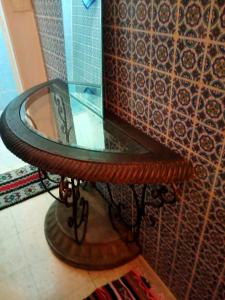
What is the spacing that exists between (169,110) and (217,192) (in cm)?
27

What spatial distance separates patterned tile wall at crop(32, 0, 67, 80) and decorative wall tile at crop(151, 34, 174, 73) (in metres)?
0.73

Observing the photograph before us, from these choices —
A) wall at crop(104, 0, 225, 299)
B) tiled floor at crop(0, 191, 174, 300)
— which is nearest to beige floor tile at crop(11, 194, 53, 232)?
tiled floor at crop(0, 191, 174, 300)

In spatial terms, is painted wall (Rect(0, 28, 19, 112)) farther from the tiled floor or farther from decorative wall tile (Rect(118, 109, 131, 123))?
decorative wall tile (Rect(118, 109, 131, 123))

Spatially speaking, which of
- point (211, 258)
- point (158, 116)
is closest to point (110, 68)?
point (158, 116)

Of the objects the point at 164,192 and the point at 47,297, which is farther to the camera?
the point at 47,297

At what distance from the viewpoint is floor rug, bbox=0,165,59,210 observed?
1690mm

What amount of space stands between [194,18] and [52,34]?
108 cm

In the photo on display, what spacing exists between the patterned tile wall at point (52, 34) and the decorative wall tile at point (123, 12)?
0.53 m

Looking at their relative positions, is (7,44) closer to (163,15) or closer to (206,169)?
(163,15)

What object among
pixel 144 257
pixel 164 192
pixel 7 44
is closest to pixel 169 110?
pixel 164 192

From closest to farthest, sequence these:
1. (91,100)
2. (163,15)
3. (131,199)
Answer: (163,15) < (91,100) < (131,199)

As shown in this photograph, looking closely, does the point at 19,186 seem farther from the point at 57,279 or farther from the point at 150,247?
the point at 150,247

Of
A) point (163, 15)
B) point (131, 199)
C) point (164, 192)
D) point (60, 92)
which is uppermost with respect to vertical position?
point (163, 15)

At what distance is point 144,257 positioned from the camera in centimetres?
127
